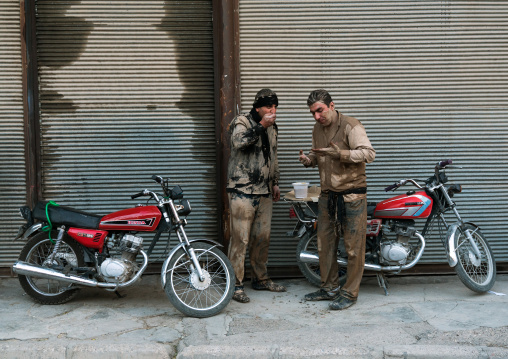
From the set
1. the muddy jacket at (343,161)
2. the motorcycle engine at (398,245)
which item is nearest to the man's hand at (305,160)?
the muddy jacket at (343,161)

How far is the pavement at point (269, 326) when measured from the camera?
15.7ft

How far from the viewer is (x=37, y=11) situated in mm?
6969

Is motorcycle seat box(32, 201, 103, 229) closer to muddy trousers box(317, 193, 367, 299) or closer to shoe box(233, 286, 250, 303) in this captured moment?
shoe box(233, 286, 250, 303)

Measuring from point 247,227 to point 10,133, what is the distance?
123 inches

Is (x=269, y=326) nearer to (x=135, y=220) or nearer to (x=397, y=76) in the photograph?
(x=135, y=220)

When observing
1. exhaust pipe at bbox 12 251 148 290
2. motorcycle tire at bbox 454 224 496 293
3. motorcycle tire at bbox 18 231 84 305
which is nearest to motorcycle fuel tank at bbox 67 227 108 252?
motorcycle tire at bbox 18 231 84 305

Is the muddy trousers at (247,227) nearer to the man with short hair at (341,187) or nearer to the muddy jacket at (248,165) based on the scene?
the muddy jacket at (248,165)

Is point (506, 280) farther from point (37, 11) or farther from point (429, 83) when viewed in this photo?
point (37, 11)

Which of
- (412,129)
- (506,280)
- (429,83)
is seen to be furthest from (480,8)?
(506,280)

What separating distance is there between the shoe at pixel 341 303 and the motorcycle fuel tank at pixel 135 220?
191 cm

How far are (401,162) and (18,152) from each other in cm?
454

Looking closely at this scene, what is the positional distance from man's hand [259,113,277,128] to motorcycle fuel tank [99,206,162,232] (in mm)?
1356

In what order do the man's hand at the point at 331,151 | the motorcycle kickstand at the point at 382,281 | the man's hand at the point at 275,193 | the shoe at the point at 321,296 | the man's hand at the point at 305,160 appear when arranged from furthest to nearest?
the man's hand at the point at 275,193 → the motorcycle kickstand at the point at 382,281 → the shoe at the point at 321,296 → the man's hand at the point at 305,160 → the man's hand at the point at 331,151

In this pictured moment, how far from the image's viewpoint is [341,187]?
5.82 metres
